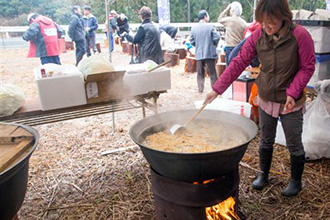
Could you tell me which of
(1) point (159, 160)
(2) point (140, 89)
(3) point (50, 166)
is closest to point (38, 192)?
(3) point (50, 166)

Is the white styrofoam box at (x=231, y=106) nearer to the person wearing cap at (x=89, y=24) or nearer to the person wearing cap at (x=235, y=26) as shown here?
the person wearing cap at (x=235, y=26)

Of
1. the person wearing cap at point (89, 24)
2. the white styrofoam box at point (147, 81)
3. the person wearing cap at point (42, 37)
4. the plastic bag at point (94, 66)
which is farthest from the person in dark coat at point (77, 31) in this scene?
the white styrofoam box at point (147, 81)

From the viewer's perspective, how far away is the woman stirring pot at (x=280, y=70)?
7.38ft

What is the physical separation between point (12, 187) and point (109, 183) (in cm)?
190

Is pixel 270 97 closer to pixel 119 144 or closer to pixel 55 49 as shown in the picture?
pixel 119 144

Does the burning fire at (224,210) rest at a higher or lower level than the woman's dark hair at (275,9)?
lower

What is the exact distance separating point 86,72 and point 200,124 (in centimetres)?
163

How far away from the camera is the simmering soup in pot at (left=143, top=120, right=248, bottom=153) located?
2104mm

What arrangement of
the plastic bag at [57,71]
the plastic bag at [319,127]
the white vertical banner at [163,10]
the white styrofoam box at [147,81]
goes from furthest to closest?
1. the white vertical banner at [163,10]
2. the white styrofoam box at [147,81]
3. the plastic bag at [319,127]
4. the plastic bag at [57,71]

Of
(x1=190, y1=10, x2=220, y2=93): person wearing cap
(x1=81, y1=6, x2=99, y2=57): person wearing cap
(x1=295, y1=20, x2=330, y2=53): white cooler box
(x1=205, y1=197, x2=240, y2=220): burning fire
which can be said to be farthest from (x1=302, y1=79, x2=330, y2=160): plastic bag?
(x1=81, y1=6, x2=99, y2=57): person wearing cap

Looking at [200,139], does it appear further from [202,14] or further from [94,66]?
[202,14]

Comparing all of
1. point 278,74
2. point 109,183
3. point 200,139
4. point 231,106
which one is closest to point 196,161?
point 200,139

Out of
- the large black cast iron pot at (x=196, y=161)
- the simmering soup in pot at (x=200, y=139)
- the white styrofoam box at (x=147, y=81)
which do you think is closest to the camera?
the large black cast iron pot at (x=196, y=161)

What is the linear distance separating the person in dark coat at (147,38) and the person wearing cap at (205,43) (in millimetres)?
1381
